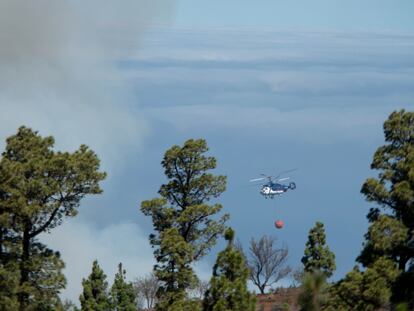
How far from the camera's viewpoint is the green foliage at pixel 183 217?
54.7 m

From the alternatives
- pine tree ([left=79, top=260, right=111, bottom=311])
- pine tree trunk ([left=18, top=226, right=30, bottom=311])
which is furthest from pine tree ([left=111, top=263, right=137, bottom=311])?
pine tree trunk ([left=18, top=226, right=30, bottom=311])

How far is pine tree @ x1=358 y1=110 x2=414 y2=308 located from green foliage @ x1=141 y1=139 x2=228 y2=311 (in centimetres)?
897

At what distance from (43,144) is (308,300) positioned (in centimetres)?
3540

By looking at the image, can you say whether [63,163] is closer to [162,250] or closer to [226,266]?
[162,250]

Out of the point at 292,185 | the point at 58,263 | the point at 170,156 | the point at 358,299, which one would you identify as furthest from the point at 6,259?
the point at 292,185

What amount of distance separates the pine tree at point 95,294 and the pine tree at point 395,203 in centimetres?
1787

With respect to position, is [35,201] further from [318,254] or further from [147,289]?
[147,289]

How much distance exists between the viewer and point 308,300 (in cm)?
1970

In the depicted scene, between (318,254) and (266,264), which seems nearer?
(318,254)

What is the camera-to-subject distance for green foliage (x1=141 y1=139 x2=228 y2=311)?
2154 inches

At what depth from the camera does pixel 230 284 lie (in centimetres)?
4353

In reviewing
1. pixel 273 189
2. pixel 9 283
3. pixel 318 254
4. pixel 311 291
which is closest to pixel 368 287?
pixel 318 254

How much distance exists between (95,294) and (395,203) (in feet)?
67.2

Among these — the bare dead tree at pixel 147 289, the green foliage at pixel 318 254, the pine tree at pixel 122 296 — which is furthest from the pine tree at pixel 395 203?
the bare dead tree at pixel 147 289
